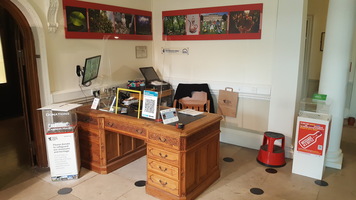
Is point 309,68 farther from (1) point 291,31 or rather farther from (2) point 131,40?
(2) point 131,40

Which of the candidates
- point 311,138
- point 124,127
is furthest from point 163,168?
point 311,138

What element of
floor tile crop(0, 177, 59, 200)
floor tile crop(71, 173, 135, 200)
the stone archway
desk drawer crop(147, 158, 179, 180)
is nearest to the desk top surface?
desk drawer crop(147, 158, 179, 180)

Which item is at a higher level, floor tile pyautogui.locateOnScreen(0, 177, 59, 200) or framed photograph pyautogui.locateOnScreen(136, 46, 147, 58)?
framed photograph pyautogui.locateOnScreen(136, 46, 147, 58)

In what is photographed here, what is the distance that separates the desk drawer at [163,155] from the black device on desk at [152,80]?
70.4 inches

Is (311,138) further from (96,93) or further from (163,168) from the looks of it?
(96,93)

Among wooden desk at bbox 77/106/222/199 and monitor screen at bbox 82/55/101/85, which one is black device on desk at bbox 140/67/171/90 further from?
wooden desk at bbox 77/106/222/199

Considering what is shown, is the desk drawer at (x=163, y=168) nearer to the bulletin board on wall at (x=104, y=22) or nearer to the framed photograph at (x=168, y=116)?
the framed photograph at (x=168, y=116)

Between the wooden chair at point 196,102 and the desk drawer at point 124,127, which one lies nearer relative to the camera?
the desk drawer at point 124,127

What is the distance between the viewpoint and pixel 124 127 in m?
3.11

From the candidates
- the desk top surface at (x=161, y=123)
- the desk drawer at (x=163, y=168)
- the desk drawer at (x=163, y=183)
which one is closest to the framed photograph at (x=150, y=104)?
the desk top surface at (x=161, y=123)

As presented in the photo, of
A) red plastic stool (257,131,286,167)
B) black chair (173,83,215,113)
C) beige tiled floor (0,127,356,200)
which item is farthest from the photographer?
black chair (173,83,215,113)

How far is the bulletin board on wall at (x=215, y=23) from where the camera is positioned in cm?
394

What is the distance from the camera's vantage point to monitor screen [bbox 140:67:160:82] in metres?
4.67

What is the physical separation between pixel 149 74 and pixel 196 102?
1.05 meters
